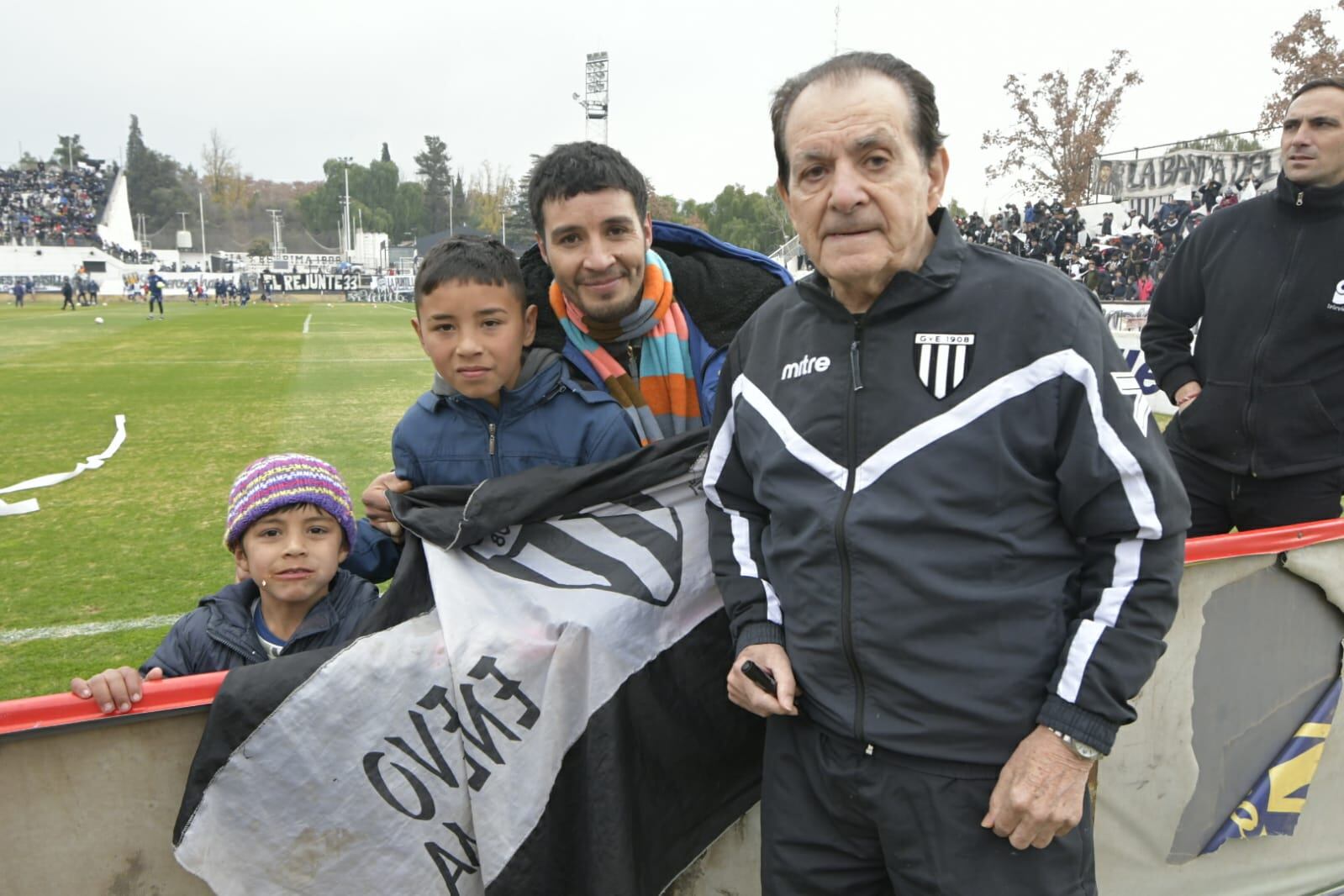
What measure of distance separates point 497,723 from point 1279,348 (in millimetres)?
2751

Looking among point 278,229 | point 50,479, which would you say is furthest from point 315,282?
point 50,479

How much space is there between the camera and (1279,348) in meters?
2.98

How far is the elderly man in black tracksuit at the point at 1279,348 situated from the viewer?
2949 mm

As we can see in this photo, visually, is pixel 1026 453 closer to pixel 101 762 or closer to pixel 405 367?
pixel 101 762

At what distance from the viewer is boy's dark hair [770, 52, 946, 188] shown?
156cm

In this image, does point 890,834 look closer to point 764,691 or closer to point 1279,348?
point 764,691

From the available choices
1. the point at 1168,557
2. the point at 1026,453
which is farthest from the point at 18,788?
the point at 1168,557

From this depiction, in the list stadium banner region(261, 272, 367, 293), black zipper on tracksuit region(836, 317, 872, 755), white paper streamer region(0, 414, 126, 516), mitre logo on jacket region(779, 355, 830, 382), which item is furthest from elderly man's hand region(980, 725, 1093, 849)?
stadium banner region(261, 272, 367, 293)

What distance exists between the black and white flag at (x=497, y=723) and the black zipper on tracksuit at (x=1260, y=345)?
2.10 m

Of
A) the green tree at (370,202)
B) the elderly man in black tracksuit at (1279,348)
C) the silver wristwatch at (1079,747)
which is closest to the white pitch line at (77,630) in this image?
the silver wristwatch at (1079,747)

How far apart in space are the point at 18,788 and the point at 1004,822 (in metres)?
1.69

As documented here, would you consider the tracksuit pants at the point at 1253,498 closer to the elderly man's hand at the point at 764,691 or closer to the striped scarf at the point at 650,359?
the striped scarf at the point at 650,359

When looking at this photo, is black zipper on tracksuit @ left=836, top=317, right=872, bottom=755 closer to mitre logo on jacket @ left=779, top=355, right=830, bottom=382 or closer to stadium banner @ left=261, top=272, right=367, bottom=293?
mitre logo on jacket @ left=779, top=355, right=830, bottom=382

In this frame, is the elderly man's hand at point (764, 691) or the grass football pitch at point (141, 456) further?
the grass football pitch at point (141, 456)
